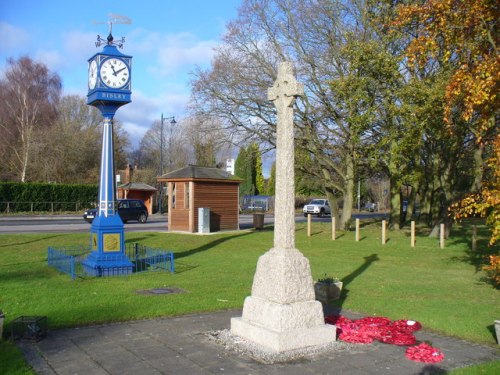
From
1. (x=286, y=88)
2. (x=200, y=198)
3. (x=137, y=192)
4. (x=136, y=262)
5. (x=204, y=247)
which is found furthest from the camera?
(x=137, y=192)

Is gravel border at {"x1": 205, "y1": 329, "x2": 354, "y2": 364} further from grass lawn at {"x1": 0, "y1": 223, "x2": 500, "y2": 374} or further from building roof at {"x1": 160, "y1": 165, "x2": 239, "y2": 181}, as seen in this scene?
building roof at {"x1": 160, "y1": 165, "x2": 239, "y2": 181}

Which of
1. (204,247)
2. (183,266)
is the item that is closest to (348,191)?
(204,247)

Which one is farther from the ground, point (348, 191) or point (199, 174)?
point (199, 174)

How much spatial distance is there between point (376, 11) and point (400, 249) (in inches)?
513

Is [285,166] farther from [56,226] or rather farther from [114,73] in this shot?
[56,226]

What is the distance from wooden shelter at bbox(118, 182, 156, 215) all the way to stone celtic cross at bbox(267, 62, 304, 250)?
1629 inches

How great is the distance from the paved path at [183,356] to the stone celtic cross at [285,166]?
1693 mm

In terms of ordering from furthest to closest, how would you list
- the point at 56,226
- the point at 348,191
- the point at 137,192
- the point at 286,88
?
1. the point at 137,192
2. the point at 56,226
3. the point at 348,191
4. the point at 286,88

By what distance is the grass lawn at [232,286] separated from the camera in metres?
9.07

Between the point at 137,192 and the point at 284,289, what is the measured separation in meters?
43.9

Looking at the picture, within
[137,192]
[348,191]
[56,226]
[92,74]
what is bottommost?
[56,226]

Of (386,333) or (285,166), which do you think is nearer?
(285,166)

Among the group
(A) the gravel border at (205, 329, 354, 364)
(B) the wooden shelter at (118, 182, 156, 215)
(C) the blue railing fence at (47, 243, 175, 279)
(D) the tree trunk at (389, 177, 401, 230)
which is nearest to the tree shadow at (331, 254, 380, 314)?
(A) the gravel border at (205, 329, 354, 364)

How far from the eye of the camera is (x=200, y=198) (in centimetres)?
2780
